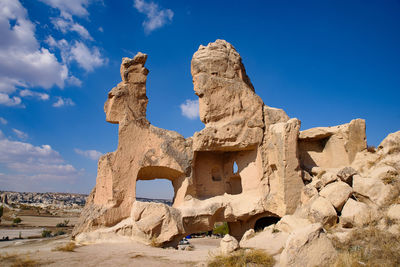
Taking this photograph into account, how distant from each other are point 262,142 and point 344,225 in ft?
16.7

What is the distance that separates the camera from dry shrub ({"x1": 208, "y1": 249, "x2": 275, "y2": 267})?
6047 mm

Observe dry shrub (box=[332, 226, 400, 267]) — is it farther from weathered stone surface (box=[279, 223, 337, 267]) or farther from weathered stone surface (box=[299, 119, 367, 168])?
weathered stone surface (box=[299, 119, 367, 168])

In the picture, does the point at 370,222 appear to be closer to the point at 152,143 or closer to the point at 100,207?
the point at 152,143

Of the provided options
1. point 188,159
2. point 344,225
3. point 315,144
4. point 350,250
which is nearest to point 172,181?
point 188,159

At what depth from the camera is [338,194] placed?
29.6ft

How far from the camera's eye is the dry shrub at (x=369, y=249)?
5.11 metres

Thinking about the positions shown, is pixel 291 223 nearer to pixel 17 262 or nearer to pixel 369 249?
pixel 369 249

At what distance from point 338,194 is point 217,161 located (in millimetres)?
6108

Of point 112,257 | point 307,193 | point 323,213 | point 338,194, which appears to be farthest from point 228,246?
point 307,193

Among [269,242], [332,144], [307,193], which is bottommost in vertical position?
[269,242]

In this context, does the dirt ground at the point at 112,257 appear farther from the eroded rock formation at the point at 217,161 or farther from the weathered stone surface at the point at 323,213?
the weathered stone surface at the point at 323,213

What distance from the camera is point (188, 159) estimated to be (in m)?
12.2

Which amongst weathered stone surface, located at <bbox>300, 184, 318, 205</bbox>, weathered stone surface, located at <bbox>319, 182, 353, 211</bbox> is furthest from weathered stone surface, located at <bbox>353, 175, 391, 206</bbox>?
weathered stone surface, located at <bbox>300, 184, 318, 205</bbox>

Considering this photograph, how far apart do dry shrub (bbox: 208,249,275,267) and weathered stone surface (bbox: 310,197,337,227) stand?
3032mm
